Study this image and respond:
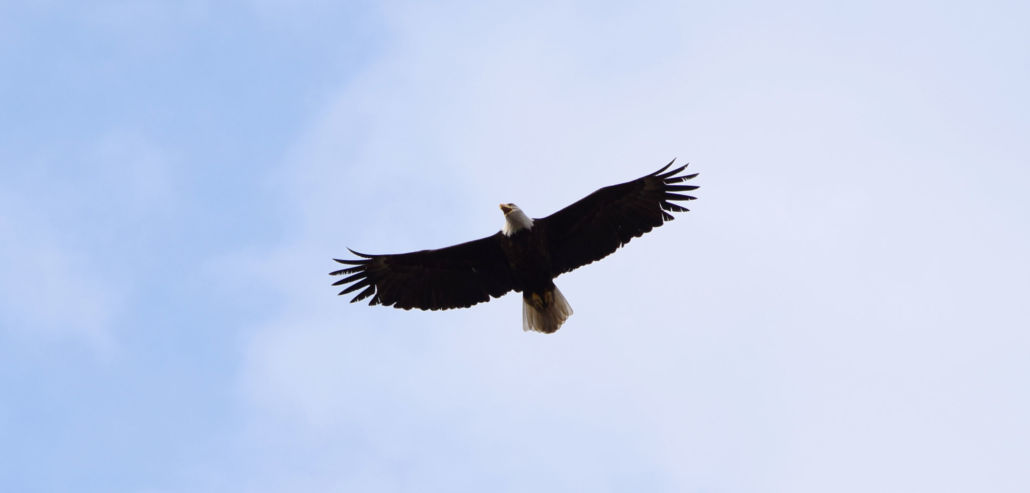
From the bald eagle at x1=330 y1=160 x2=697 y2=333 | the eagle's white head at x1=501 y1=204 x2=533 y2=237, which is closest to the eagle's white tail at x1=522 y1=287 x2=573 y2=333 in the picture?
the bald eagle at x1=330 y1=160 x2=697 y2=333

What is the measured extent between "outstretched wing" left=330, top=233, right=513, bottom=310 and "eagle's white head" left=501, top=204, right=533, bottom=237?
0.43 meters

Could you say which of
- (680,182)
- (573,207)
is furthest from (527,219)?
(680,182)

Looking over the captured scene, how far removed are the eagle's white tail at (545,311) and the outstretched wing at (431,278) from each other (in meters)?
0.37

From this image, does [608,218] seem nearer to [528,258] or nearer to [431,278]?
[528,258]

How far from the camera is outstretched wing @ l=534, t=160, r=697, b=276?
1562cm

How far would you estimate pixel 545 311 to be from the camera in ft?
54.0

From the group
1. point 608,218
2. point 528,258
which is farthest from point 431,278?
point 608,218

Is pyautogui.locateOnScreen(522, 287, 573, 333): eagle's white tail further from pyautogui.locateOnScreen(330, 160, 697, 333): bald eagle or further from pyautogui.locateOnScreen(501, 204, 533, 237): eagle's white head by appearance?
pyautogui.locateOnScreen(501, 204, 533, 237): eagle's white head

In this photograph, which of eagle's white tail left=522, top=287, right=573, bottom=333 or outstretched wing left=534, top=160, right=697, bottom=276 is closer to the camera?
outstretched wing left=534, top=160, right=697, bottom=276

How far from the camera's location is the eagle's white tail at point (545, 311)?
16344 mm

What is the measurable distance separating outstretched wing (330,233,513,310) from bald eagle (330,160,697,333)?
0.04 feet

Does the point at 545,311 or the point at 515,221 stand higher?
the point at 515,221

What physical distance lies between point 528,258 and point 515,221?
1.44 ft

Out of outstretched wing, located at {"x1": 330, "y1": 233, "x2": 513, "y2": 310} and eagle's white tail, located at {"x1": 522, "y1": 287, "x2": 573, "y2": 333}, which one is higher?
outstretched wing, located at {"x1": 330, "y1": 233, "x2": 513, "y2": 310}
